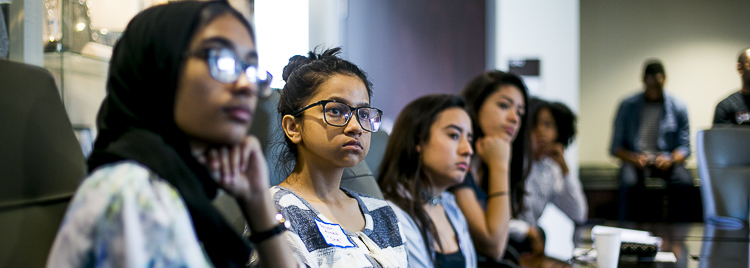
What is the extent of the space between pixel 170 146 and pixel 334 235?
57 cm

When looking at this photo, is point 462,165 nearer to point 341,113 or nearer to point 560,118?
point 341,113

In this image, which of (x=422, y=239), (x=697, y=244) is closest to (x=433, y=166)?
(x=422, y=239)

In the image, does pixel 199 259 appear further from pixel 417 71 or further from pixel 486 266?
pixel 417 71

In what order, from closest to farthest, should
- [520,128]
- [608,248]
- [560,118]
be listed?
[608,248] < [520,128] < [560,118]

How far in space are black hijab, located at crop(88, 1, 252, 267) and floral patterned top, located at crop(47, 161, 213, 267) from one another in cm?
2

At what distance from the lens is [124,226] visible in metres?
0.41

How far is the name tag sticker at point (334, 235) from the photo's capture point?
37.7 inches

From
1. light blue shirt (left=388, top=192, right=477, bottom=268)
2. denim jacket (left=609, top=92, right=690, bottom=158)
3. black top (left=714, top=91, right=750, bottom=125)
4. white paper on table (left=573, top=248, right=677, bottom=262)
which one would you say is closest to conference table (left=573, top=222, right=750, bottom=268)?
white paper on table (left=573, top=248, right=677, bottom=262)

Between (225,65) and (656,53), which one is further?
(656,53)

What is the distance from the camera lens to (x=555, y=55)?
14.5ft

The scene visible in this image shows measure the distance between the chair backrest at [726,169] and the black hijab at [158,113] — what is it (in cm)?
274

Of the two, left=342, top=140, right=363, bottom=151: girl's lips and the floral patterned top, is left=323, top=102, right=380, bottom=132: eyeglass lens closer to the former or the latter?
left=342, top=140, right=363, bottom=151: girl's lips

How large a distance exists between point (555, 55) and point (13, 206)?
14.2 ft

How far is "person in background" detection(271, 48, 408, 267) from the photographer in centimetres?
96
